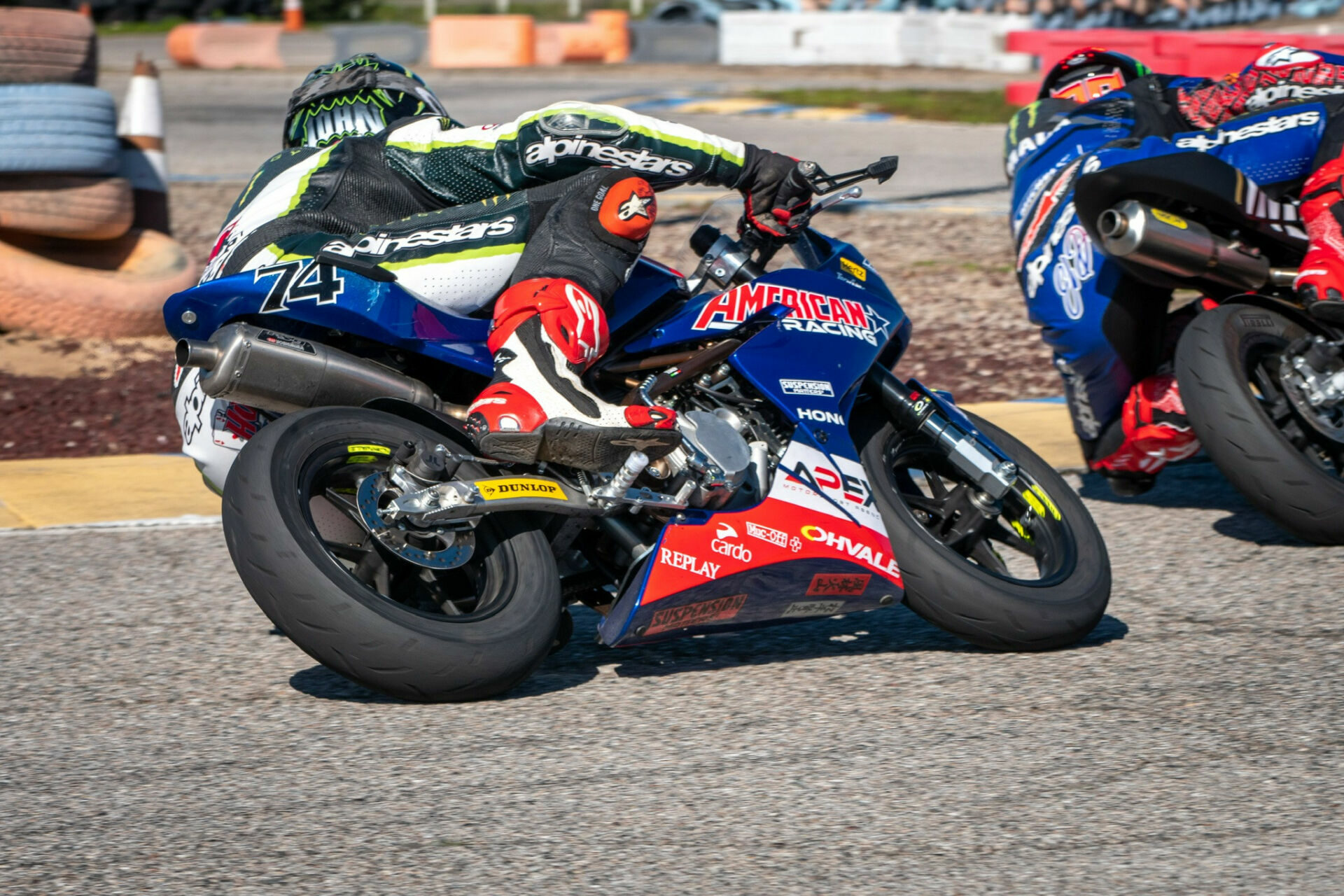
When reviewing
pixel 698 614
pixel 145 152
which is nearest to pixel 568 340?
pixel 698 614

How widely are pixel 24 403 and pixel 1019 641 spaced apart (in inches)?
185

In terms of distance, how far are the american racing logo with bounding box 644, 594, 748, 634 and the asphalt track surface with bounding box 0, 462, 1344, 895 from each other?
16 centimetres

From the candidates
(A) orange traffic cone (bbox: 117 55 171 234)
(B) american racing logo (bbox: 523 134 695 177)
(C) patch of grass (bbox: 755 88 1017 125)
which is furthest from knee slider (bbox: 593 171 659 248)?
(C) patch of grass (bbox: 755 88 1017 125)

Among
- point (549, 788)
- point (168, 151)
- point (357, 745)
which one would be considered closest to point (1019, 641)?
point (549, 788)

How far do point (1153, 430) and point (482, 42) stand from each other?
21316 millimetres

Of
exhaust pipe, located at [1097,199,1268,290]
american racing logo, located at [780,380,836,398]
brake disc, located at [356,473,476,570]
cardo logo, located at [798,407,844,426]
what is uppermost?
exhaust pipe, located at [1097,199,1268,290]

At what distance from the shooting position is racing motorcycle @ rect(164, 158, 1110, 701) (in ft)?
10.9

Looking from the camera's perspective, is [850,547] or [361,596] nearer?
[361,596]

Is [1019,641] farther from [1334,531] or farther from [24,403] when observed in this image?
[24,403]

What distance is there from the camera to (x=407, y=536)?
341 cm

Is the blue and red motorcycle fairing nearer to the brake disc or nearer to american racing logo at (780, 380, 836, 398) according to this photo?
american racing logo at (780, 380, 836, 398)

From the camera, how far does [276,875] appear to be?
2693 millimetres

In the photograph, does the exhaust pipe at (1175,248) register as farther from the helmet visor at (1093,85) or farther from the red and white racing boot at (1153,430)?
the helmet visor at (1093,85)

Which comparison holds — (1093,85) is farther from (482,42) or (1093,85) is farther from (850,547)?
(482,42)
